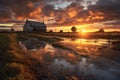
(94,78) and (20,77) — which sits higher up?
(20,77)

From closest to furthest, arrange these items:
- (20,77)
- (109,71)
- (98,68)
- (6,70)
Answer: (20,77) → (6,70) → (109,71) → (98,68)

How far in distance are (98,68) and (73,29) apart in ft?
399

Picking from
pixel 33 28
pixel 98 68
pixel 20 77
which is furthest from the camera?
pixel 33 28

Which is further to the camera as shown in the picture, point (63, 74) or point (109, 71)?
Answer: point (109, 71)

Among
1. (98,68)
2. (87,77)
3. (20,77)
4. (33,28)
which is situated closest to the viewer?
(20,77)

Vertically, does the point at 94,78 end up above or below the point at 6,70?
below

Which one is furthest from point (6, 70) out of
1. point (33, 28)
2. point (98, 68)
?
point (33, 28)

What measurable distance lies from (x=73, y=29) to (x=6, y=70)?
126 metres

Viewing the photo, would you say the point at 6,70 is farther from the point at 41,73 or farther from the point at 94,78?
the point at 94,78

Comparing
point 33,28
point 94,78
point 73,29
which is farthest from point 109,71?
point 73,29

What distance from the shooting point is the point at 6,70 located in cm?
1129

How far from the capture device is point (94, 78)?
12.0 meters

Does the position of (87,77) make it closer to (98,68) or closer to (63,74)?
(63,74)

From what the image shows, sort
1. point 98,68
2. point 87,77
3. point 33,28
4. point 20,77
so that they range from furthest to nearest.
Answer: point 33,28 → point 98,68 → point 87,77 → point 20,77
